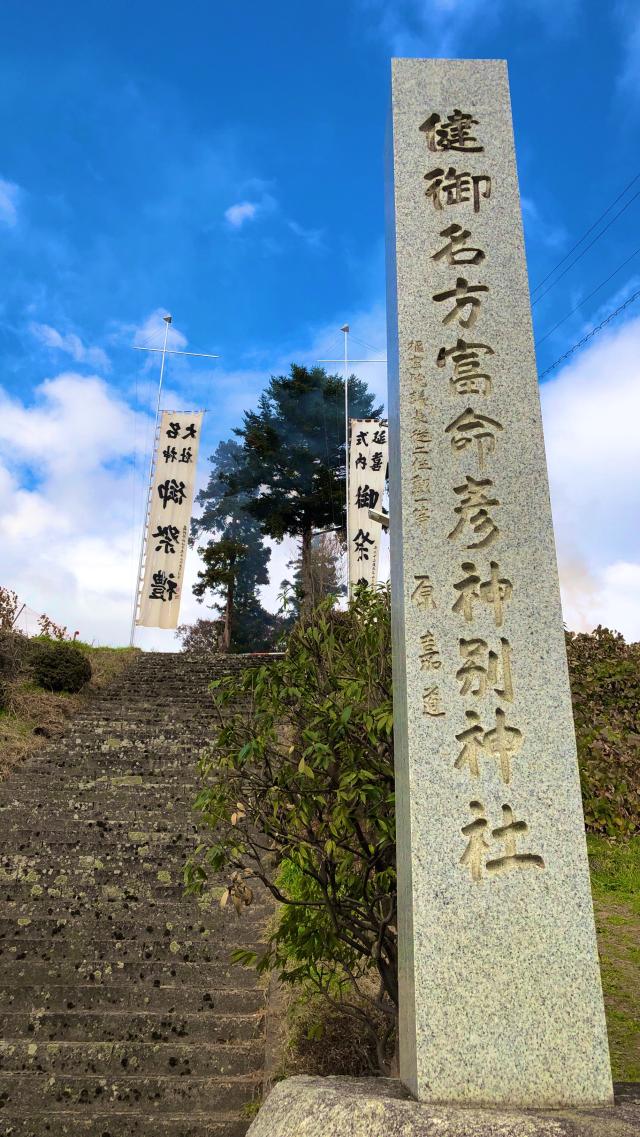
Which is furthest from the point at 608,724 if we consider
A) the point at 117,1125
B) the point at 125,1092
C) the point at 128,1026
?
the point at 117,1125

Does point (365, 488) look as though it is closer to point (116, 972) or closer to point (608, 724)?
point (608, 724)

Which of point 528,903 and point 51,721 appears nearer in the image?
point 528,903

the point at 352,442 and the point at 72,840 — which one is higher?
the point at 352,442

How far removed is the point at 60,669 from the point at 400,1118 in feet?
38.6

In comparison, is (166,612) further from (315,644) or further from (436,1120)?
(436,1120)

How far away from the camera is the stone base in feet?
5.90

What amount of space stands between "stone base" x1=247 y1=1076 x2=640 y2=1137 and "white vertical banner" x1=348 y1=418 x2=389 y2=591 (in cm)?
1303

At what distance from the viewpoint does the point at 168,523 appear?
14.6m

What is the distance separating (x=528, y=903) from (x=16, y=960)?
3745 mm

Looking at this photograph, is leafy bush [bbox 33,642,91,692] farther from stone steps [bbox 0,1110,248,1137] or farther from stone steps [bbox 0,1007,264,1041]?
stone steps [bbox 0,1110,248,1137]

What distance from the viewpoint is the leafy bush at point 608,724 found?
20.8 ft

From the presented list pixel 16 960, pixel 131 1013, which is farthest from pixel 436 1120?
pixel 16 960

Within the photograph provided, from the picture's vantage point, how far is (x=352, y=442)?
1580cm

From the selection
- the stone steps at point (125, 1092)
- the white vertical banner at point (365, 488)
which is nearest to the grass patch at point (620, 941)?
the stone steps at point (125, 1092)
